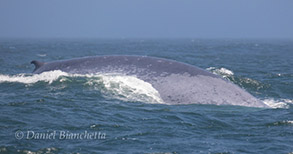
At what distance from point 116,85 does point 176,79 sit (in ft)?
8.49

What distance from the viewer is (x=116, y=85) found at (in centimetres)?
1286

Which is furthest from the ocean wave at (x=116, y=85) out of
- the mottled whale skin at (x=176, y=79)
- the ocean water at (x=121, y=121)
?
the mottled whale skin at (x=176, y=79)

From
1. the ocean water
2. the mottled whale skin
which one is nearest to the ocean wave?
the ocean water

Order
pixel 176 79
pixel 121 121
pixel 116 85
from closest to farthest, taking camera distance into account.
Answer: pixel 121 121
pixel 176 79
pixel 116 85

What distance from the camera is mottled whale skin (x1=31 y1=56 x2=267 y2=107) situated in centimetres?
1057

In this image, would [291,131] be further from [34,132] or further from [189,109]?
[34,132]

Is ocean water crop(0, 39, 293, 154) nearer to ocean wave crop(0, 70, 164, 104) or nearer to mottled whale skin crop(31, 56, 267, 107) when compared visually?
ocean wave crop(0, 70, 164, 104)

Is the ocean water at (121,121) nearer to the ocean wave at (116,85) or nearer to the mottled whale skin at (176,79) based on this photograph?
the ocean wave at (116,85)

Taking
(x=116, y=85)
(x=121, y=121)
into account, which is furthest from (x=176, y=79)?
(x=116, y=85)

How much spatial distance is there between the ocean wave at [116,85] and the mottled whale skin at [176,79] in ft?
0.53

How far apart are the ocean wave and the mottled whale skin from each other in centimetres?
16

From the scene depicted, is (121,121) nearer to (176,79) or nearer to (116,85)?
(176,79)

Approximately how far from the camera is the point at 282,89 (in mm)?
17328

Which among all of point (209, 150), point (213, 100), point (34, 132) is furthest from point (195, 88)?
point (34, 132)
